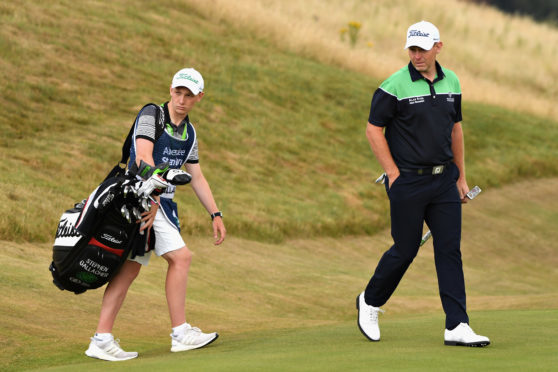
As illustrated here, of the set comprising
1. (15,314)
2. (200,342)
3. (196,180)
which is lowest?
(15,314)

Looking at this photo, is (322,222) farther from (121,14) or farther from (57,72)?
(121,14)

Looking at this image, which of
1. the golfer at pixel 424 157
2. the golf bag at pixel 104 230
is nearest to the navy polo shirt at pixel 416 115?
the golfer at pixel 424 157

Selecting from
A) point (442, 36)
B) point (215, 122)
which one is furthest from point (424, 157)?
point (442, 36)

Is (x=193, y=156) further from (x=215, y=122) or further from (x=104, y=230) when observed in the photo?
(x=215, y=122)

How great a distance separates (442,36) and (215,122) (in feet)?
81.1

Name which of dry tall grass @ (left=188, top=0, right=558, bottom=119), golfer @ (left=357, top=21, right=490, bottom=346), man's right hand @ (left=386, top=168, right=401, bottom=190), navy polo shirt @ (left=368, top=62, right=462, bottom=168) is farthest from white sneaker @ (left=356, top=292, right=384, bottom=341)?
dry tall grass @ (left=188, top=0, right=558, bottom=119)

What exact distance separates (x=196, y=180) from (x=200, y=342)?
1278 mm

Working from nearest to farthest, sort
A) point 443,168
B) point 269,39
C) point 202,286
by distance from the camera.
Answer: point 443,168 → point 202,286 → point 269,39

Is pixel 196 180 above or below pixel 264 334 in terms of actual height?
above

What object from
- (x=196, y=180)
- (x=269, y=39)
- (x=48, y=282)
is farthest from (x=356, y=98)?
(x=196, y=180)

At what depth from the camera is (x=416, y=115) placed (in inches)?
267

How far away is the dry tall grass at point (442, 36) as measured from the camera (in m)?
32.8

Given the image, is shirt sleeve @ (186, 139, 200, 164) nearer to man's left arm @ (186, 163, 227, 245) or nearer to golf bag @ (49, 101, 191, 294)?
man's left arm @ (186, 163, 227, 245)

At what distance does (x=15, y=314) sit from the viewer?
8867 millimetres
